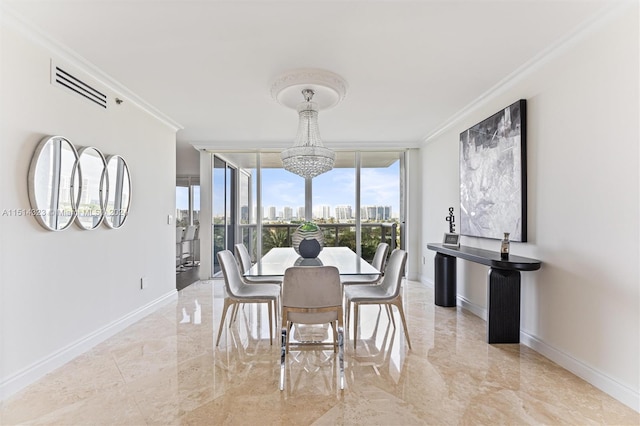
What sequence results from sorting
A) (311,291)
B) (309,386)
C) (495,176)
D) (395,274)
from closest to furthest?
(309,386), (311,291), (395,274), (495,176)

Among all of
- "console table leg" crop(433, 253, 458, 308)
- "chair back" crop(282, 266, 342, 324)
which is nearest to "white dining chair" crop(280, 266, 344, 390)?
"chair back" crop(282, 266, 342, 324)

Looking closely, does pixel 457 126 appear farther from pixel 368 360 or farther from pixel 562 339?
pixel 368 360

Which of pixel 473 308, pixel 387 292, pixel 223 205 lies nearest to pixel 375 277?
pixel 387 292

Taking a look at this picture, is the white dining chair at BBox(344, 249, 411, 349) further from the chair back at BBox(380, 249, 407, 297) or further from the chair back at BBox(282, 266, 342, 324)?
the chair back at BBox(282, 266, 342, 324)

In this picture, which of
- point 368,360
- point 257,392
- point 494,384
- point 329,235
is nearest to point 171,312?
point 257,392

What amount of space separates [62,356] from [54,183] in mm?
1318

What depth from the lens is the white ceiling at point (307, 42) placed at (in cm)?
199

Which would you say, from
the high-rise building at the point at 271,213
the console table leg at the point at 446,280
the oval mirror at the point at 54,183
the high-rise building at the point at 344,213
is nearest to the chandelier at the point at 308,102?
the oval mirror at the point at 54,183

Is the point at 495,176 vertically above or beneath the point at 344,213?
above

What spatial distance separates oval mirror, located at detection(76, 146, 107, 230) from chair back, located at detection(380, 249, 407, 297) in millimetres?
2684

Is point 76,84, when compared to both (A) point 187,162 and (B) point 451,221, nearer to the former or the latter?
(B) point 451,221

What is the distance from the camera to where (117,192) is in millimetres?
3240

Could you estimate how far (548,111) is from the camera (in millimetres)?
2619

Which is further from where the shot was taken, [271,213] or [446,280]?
[271,213]
